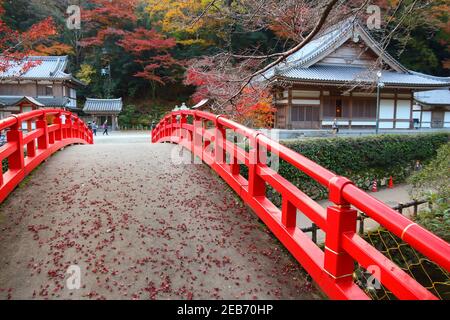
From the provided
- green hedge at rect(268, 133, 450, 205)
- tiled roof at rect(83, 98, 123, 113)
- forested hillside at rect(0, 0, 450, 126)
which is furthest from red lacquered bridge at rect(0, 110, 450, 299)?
forested hillside at rect(0, 0, 450, 126)

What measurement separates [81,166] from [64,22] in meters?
39.6

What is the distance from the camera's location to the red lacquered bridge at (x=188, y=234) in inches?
95.8

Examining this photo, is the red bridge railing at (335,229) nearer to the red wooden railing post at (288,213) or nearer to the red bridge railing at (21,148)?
the red wooden railing post at (288,213)

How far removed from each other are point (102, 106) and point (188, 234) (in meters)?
33.6

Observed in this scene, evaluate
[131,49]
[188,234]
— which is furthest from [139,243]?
[131,49]

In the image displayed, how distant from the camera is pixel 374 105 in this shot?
24.1 meters

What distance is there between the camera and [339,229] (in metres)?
2.43

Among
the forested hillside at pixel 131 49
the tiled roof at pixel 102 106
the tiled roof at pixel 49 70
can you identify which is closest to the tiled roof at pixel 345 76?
the forested hillside at pixel 131 49

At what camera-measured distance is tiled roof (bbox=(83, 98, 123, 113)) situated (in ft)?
111

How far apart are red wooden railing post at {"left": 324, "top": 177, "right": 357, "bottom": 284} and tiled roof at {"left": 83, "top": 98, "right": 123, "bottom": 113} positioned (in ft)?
112

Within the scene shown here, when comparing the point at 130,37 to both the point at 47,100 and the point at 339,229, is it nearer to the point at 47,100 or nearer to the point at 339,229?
the point at 47,100

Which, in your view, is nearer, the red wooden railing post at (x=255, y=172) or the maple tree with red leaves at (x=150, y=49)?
the red wooden railing post at (x=255, y=172)

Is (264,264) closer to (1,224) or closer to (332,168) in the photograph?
(1,224)

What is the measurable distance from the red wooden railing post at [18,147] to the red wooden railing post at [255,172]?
10.3ft
